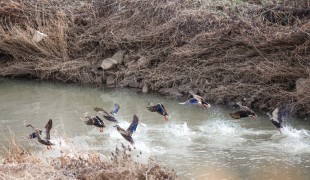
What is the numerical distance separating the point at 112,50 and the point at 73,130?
434 centimetres

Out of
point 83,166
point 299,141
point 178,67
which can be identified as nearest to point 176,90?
point 178,67

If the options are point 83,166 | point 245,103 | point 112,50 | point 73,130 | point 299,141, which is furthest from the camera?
point 112,50

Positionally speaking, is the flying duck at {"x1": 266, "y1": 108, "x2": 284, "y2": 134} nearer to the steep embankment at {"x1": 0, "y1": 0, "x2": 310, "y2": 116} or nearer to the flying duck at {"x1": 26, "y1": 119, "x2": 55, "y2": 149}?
the steep embankment at {"x1": 0, "y1": 0, "x2": 310, "y2": 116}

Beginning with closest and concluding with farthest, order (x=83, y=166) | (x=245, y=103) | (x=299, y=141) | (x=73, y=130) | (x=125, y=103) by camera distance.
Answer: (x=83, y=166), (x=299, y=141), (x=73, y=130), (x=245, y=103), (x=125, y=103)

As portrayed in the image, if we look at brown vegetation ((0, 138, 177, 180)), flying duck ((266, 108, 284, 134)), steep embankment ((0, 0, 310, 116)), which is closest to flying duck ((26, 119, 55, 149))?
brown vegetation ((0, 138, 177, 180))

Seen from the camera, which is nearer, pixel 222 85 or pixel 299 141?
pixel 299 141

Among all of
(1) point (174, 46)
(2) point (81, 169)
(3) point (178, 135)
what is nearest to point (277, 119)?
(3) point (178, 135)

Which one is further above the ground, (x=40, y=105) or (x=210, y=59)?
(x=210, y=59)

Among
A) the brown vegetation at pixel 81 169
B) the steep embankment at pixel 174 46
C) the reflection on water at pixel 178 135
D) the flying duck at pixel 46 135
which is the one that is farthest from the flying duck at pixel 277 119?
the flying duck at pixel 46 135

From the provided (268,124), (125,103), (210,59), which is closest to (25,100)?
(125,103)

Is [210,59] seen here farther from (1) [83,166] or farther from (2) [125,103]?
(1) [83,166]

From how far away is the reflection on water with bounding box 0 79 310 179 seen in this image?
8.21 metres

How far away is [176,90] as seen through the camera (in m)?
12.4

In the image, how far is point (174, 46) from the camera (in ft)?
43.4
